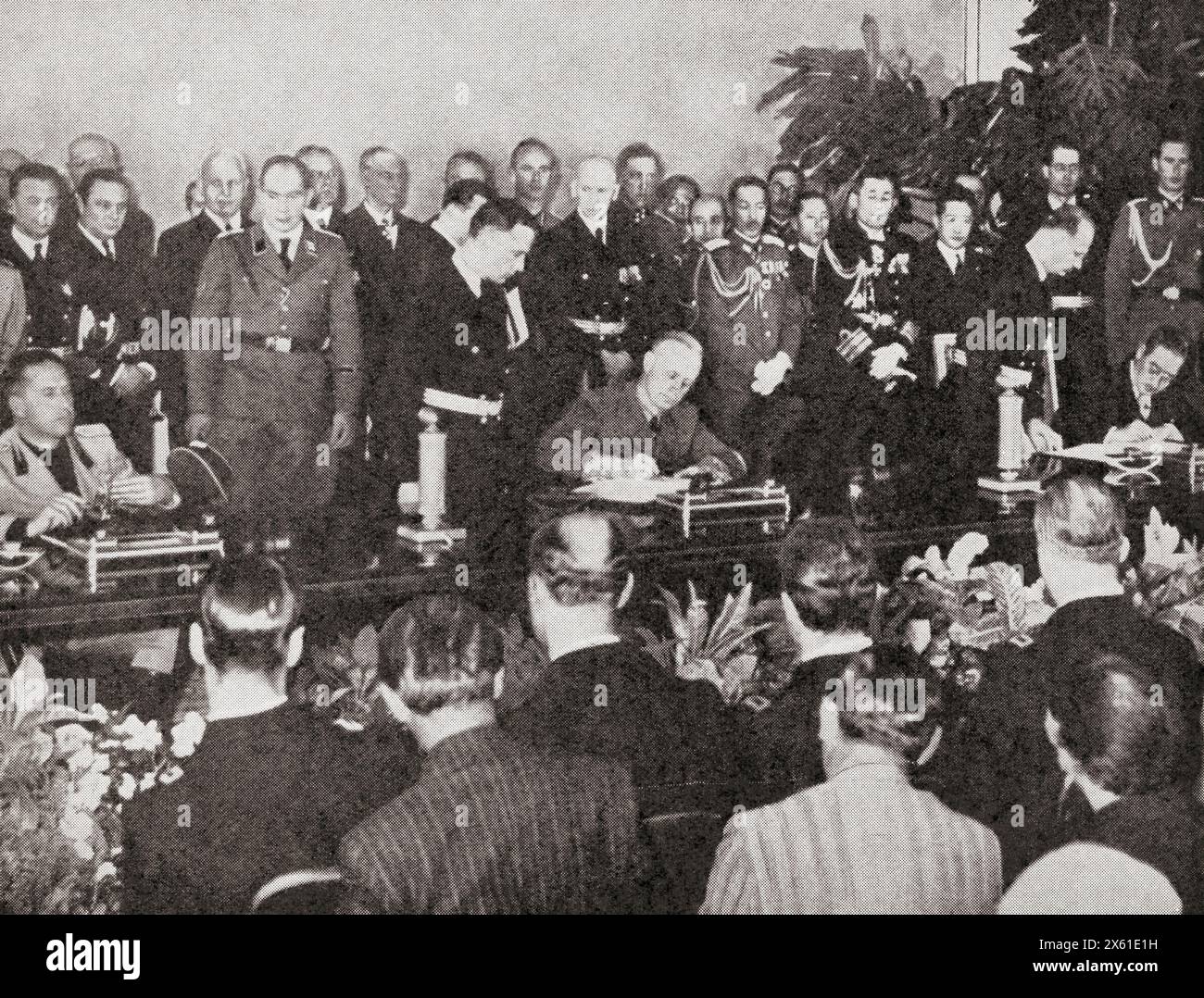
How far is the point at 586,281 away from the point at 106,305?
65.2 inches

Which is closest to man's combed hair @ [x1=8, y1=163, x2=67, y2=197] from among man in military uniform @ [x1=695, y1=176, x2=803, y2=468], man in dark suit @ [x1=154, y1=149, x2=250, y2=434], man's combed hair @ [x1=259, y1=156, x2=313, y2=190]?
man in dark suit @ [x1=154, y1=149, x2=250, y2=434]

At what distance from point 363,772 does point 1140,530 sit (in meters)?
2.96

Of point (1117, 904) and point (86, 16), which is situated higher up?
point (86, 16)

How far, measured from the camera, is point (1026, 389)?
600 centimetres

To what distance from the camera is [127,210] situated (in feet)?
18.3

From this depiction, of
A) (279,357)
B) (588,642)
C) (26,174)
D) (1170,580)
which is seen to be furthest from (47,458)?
(1170,580)

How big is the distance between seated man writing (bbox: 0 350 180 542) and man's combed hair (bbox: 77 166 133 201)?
565 millimetres

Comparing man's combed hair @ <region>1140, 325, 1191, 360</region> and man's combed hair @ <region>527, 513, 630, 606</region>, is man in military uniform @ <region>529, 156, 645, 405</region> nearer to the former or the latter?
man's combed hair @ <region>527, 513, 630, 606</region>

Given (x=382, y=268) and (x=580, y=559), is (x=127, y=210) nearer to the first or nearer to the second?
(x=382, y=268)

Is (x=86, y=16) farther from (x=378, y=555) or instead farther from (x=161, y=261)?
(x=378, y=555)

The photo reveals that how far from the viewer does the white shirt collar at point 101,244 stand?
557 cm

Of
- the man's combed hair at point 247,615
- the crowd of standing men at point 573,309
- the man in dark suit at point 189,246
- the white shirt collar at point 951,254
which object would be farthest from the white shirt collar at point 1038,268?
the man's combed hair at point 247,615

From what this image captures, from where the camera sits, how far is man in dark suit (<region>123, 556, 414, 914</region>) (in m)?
5.55

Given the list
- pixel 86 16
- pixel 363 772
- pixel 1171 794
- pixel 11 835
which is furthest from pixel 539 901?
pixel 86 16
